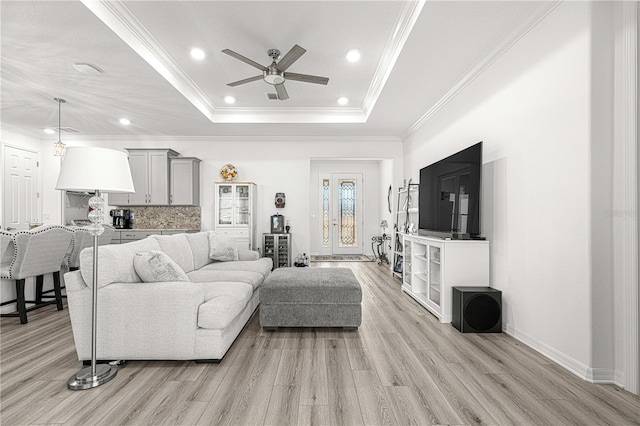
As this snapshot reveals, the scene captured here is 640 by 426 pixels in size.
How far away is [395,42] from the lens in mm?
3088

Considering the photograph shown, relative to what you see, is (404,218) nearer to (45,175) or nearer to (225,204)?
(225,204)

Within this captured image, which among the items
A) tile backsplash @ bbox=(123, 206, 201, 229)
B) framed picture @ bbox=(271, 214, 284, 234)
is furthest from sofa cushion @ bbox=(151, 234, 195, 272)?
tile backsplash @ bbox=(123, 206, 201, 229)

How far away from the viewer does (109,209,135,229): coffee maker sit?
6.04 m

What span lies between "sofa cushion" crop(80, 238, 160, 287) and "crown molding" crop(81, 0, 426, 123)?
6.04ft

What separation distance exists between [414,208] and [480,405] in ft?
12.1

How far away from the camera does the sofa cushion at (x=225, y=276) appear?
3207 mm

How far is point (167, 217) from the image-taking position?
6.22 meters

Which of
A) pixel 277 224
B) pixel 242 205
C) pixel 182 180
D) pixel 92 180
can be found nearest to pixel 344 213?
pixel 277 224

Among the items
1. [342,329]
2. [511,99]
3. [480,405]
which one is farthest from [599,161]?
[342,329]

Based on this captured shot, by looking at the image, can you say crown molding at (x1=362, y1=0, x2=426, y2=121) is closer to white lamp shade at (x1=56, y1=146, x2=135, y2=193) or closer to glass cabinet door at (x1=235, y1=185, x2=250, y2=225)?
white lamp shade at (x1=56, y1=146, x2=135, y2=193)

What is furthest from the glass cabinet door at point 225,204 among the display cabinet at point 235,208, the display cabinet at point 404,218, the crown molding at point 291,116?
the display cabinet at point 404,218

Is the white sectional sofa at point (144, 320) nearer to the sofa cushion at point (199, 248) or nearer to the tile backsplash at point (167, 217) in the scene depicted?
the sofa cushion at point (199, 248)

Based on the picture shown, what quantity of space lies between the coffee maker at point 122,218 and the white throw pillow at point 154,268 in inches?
170

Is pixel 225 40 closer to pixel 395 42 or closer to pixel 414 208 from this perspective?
pixel 395 42
